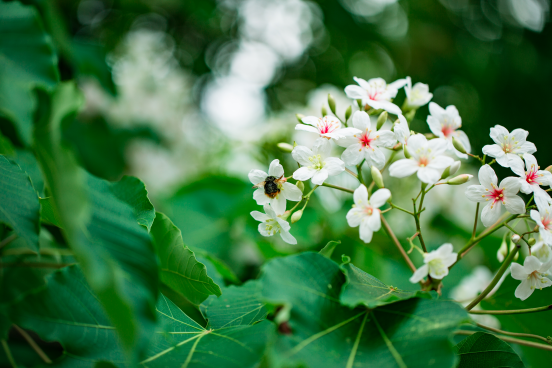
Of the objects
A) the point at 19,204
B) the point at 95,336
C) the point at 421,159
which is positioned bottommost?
the point at 95,336

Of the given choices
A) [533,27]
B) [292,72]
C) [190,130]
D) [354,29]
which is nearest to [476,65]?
[533,27]

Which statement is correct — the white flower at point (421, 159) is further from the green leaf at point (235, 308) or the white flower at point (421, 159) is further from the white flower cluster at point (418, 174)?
the green leaf at point (235, 308)

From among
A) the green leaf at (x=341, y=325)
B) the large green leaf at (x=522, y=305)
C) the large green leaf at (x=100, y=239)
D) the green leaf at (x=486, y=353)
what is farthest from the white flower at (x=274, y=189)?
the large green leaf at (x=522, y=305)

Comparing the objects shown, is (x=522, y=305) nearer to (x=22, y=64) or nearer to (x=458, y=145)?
(x=458, y=145)

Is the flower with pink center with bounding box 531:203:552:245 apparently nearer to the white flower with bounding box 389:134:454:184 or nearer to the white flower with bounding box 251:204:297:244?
the white flower with bounding box 389:134:454:184

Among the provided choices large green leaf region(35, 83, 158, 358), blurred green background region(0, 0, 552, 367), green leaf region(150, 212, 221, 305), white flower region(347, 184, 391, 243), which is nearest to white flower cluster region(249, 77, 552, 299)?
white flower region(347, 184, 391, 243)

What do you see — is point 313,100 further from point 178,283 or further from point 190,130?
point 190,130

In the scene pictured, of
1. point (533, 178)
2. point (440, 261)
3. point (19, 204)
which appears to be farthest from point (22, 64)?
point (533, 178)
